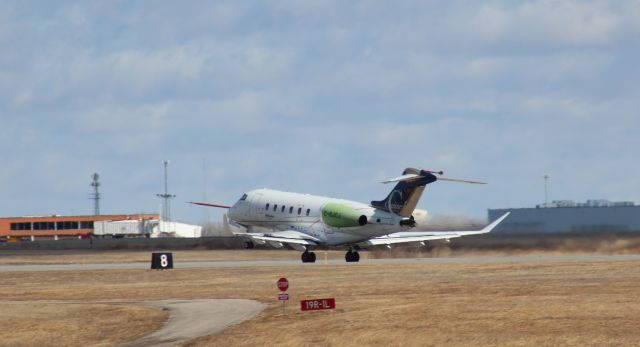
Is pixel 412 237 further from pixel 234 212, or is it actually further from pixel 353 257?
pixel 234 212

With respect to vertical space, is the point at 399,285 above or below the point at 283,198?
below

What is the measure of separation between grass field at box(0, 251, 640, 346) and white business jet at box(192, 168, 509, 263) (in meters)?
5.59

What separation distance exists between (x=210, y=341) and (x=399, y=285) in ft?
64.3

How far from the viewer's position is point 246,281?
6009cm

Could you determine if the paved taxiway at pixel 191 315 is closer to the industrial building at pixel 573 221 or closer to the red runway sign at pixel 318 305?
the red runway sign at pixel 318 305

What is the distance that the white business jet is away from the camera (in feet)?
247

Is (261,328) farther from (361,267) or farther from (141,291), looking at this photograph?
(361,267)

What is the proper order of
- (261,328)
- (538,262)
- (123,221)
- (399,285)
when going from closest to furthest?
(261,328)
(399,285)
(538,262)
(123,221)

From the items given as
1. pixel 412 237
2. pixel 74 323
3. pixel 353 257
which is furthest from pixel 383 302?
pixel 412 237

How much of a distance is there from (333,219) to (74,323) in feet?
124

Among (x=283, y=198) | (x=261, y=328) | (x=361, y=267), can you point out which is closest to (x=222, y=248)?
(x=283, y=198)

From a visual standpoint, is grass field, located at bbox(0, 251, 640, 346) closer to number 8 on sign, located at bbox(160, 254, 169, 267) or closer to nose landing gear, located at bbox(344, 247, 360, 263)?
number 8 on sign, located at bbox(160, 254, 169, 267)

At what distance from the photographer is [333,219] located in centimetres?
7825

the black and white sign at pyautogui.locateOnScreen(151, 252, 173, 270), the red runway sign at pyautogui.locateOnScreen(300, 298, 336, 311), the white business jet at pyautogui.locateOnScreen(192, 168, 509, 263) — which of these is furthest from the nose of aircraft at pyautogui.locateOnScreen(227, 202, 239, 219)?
the red runway sign at pyautogui.locateOnScreen(300, 298, 336, 311)
